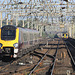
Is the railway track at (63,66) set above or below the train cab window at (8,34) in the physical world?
below

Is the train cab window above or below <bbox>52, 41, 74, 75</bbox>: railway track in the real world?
above

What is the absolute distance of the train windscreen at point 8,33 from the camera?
16.5 m

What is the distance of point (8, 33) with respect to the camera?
1669cm

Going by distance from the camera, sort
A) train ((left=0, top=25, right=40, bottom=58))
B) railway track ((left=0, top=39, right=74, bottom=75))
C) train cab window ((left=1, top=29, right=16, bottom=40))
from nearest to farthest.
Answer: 1. railway track ((left=0, top=39, right=74, bottom=75))
2. train ((left=0, top=25, right=40, bottom=58))
3. train cab window ((left=1, top=29, right=16, bottom=40))

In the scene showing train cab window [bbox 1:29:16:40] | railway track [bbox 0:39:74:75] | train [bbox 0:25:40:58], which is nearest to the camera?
railway track [bbox 0:39:74:75]

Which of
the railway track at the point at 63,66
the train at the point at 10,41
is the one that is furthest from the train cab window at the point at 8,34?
the railway track at the point at 63,66

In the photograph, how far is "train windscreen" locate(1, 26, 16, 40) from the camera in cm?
1653

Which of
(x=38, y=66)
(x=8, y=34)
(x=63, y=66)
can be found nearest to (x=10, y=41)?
(x=8, y=34)

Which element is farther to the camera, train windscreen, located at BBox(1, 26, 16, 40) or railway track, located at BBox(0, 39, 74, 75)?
train windscreen, located at BBox(1, 26, 16, 40)

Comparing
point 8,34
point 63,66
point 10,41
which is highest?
point 8,34

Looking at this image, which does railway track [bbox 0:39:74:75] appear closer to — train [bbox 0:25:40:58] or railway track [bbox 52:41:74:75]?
railway track [bbox 52:41:74:75]

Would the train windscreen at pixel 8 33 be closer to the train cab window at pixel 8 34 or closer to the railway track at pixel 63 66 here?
the train cab window at pixel 8 34

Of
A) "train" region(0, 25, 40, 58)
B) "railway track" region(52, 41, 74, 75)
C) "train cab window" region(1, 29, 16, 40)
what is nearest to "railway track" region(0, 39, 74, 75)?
"railway track" region(52, 41, 74, 75)

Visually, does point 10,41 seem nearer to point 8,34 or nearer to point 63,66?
point 8,34
